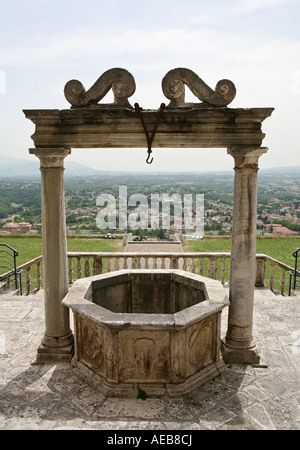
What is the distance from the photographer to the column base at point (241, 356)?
4641 millimetres

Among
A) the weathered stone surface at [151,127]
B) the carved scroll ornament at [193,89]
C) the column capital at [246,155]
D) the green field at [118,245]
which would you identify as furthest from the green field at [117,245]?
the carved scroll ornament at [193,89]

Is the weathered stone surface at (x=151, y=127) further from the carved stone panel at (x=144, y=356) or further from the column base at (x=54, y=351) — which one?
the column base at (x=54, y=351)

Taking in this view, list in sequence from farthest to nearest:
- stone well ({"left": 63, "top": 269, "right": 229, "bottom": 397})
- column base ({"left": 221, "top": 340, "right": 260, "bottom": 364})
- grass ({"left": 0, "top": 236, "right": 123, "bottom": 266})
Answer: grass ({"left": 0, "top": 236, "right": 123, "bottom": 266})
column base ({"left": 221, "top": 340, "right": 260, "bottom": 364})
stone well ({"left": 63, "top": 269, "right": 229, "bottom": 397})

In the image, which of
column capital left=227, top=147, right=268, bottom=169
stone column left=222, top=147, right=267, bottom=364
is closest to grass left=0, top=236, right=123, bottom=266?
stone column left=222, top=147, right=267, bottom=364

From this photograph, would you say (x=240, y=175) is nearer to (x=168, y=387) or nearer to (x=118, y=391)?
(x=168, y=387)

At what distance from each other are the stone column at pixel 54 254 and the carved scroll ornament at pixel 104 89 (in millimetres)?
689

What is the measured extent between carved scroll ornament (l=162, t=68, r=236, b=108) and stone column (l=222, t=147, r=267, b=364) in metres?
0.67

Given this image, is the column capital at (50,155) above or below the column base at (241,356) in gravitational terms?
above

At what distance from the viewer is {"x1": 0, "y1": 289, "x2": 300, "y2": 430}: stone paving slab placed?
349cm

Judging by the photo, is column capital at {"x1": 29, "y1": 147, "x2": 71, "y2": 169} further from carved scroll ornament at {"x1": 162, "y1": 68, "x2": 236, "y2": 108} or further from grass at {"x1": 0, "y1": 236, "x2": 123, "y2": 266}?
grass at {"x1": 0, "y1": 236, "x2": 123, "y2": 266}

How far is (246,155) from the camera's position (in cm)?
434

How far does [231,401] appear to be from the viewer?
12.7 feet

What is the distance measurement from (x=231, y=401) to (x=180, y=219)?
44.5 feet

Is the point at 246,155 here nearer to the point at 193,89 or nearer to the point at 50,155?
the point at 193,89
